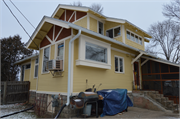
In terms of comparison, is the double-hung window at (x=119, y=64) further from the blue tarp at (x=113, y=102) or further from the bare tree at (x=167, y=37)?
the bare tree at (x=167, y=37)

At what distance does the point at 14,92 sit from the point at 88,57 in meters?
7.03

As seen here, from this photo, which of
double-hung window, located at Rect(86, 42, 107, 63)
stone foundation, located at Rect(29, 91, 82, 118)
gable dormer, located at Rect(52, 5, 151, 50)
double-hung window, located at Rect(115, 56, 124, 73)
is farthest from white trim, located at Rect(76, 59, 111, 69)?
gable dormer, located at Rect(52, 5, 151, 50)

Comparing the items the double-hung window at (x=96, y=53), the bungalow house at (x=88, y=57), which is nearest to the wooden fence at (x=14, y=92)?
the bungalow house at (x=88, y=57)

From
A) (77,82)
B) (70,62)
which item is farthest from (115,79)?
(70,62)

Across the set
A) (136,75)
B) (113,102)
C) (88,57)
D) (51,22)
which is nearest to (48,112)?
(113,102)

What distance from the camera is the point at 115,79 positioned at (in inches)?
309

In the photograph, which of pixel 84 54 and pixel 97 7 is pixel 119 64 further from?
pixel 97 7

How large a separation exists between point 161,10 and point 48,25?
17306mm

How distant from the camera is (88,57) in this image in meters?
6.18

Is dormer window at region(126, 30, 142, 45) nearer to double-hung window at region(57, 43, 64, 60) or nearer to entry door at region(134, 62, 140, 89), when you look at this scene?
entry door at region(134, 62, 140, 89)

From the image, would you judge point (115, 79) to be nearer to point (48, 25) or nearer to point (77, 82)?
point (77, 82)

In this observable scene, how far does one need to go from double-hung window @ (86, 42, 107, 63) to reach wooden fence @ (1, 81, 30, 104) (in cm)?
675

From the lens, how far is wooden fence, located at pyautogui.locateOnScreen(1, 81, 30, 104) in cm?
934

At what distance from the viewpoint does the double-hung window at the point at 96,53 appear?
6.26 m
